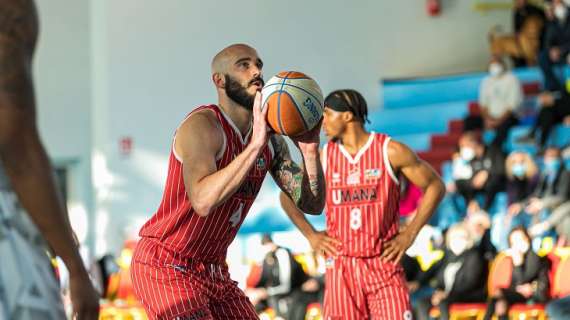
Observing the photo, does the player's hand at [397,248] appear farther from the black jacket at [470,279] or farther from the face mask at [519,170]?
the face mask at [519,170]

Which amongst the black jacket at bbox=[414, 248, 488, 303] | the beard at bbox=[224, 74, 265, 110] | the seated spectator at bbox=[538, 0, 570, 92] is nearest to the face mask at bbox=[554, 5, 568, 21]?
the seated spectator at bbox=[538, 0, 570, 92]

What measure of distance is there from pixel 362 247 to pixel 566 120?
32.0 ft

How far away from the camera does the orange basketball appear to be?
190 inches

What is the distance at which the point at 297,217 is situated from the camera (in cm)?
752

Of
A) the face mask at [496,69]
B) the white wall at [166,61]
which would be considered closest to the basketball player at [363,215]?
the face mask at [496,69]

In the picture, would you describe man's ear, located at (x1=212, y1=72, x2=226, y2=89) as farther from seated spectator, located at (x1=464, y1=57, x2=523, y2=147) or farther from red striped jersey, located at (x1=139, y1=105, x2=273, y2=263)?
seated spectator, located at (x1=464, y1=57, x2=523, y2=147)

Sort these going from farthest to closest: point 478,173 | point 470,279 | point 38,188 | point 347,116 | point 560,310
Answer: point 478,173 < point 470,279 < point 347,116 < point 560,310 < point 38,188

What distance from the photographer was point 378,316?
7.01 meters

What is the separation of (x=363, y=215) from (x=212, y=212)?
7.32 ft

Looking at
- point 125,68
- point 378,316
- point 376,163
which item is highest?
point 125,68

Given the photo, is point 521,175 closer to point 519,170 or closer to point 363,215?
point 519,170

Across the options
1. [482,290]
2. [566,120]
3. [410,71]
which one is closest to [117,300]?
[482,290]

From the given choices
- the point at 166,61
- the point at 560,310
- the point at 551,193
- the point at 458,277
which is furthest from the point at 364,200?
the point at 166,61

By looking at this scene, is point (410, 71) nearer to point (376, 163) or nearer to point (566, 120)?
point (566, 120)
